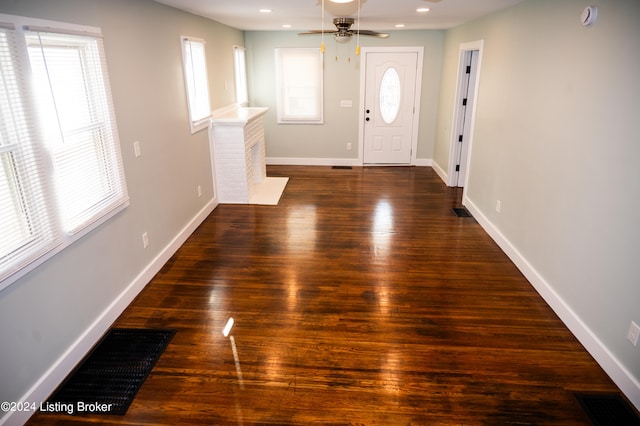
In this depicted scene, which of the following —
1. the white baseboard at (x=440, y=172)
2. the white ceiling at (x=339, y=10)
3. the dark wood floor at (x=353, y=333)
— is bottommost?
the dark wood floor at (x=353, y=333)

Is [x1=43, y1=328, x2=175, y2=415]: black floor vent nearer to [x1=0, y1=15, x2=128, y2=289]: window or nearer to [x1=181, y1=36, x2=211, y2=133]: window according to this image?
Answer: [x1=0, y1=15, x2=128, y2=289]: window

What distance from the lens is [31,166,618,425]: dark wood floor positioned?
2293mm

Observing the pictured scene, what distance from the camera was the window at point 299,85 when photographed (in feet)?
23.8

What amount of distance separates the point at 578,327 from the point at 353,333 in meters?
1.63

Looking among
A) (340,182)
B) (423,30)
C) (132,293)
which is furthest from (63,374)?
(423,30)

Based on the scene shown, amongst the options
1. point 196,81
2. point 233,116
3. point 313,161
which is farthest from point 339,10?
point 313,161

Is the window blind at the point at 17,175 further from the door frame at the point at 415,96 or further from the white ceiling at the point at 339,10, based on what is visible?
the door frame at the point at 415,96

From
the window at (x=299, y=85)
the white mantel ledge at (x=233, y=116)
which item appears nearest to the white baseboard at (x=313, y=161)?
the window at (x=299, y=85)

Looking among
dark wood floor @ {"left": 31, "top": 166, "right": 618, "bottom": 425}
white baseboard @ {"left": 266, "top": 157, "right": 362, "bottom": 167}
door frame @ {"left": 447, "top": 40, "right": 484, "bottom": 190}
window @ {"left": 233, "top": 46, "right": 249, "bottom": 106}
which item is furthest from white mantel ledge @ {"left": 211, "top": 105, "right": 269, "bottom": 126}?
door frame @ {"left": 447, "top": 40, "right": 484, "bottom": 190}

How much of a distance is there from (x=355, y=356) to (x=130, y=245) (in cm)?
208

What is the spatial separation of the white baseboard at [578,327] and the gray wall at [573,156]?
16 millimetres

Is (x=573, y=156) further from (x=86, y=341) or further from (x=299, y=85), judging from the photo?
(x=299, y=85)

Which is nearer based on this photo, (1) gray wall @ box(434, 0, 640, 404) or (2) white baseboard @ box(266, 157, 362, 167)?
(1) gray wall @ box(434, 0, 640, 404)

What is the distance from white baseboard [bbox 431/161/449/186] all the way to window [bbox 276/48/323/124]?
7.63 ft
